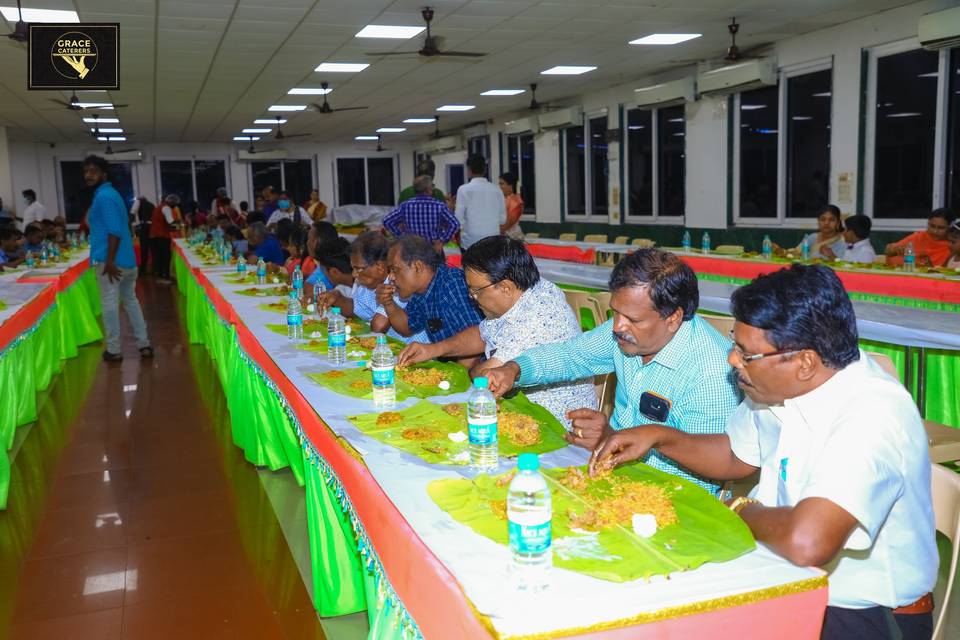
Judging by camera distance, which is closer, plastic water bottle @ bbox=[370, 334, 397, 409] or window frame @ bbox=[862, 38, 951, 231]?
plastic water bottle @ bbox=[370, 334, 397, 409]

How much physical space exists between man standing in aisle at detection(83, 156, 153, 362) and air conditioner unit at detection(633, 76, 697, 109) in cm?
633

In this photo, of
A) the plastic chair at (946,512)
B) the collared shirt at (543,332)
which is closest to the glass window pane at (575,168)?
the collared shirt at (543,332)

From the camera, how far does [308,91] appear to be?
10734 mm

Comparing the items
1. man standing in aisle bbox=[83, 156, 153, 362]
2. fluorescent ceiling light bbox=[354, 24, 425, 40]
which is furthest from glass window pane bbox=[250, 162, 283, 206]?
man standing in aisle bbox=[83, 156, 153, 362]

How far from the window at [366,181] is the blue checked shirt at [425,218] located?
13.8 meters

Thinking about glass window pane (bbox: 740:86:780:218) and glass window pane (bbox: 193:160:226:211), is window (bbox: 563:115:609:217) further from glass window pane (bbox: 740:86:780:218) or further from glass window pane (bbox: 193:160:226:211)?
glass window pane (bbox: 193:160:226:211)

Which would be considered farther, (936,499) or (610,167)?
(610,167)

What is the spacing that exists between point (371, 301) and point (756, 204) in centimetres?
649

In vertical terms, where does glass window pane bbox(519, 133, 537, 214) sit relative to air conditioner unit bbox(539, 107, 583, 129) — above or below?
below

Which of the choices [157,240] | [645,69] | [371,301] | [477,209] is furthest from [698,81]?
[157,240]

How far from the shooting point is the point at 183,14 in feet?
20.4

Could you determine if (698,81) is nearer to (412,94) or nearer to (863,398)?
(412,94)

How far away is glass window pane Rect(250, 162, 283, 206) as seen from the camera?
18938mm

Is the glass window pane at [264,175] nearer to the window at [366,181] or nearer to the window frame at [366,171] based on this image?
the window frame at [366,171]
